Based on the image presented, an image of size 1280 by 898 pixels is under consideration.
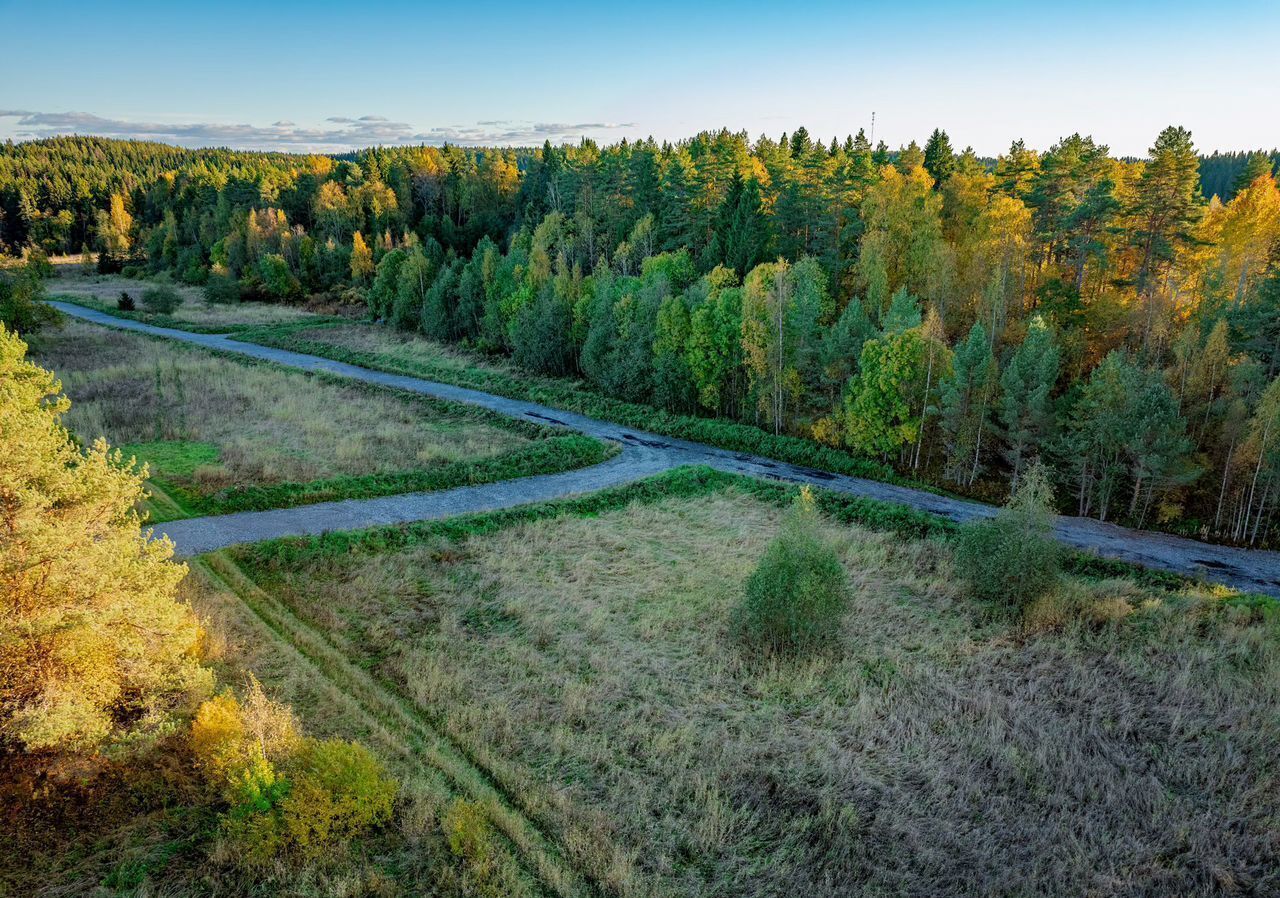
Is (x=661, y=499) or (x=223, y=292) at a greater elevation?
(x=223, y=292)

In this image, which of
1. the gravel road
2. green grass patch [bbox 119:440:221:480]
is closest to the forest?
the gravel road

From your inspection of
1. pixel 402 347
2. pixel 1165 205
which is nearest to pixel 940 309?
pixel 1165 205

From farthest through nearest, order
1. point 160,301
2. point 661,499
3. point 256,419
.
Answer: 1. point 160,301
2. point 256,419
3. point 661,499

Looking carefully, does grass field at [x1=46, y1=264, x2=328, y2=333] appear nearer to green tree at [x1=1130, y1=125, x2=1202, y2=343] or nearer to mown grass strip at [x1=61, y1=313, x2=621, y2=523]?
mown grass strip at [x1=61, y1=313, x2=621, y2=523]

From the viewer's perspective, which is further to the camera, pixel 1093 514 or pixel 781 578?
pixel 1093 514

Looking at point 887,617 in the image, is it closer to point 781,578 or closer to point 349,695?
point 781,578

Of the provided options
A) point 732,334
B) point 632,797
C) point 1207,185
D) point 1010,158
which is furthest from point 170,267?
point 1207,185

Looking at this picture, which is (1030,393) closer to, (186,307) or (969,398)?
(969,398)
